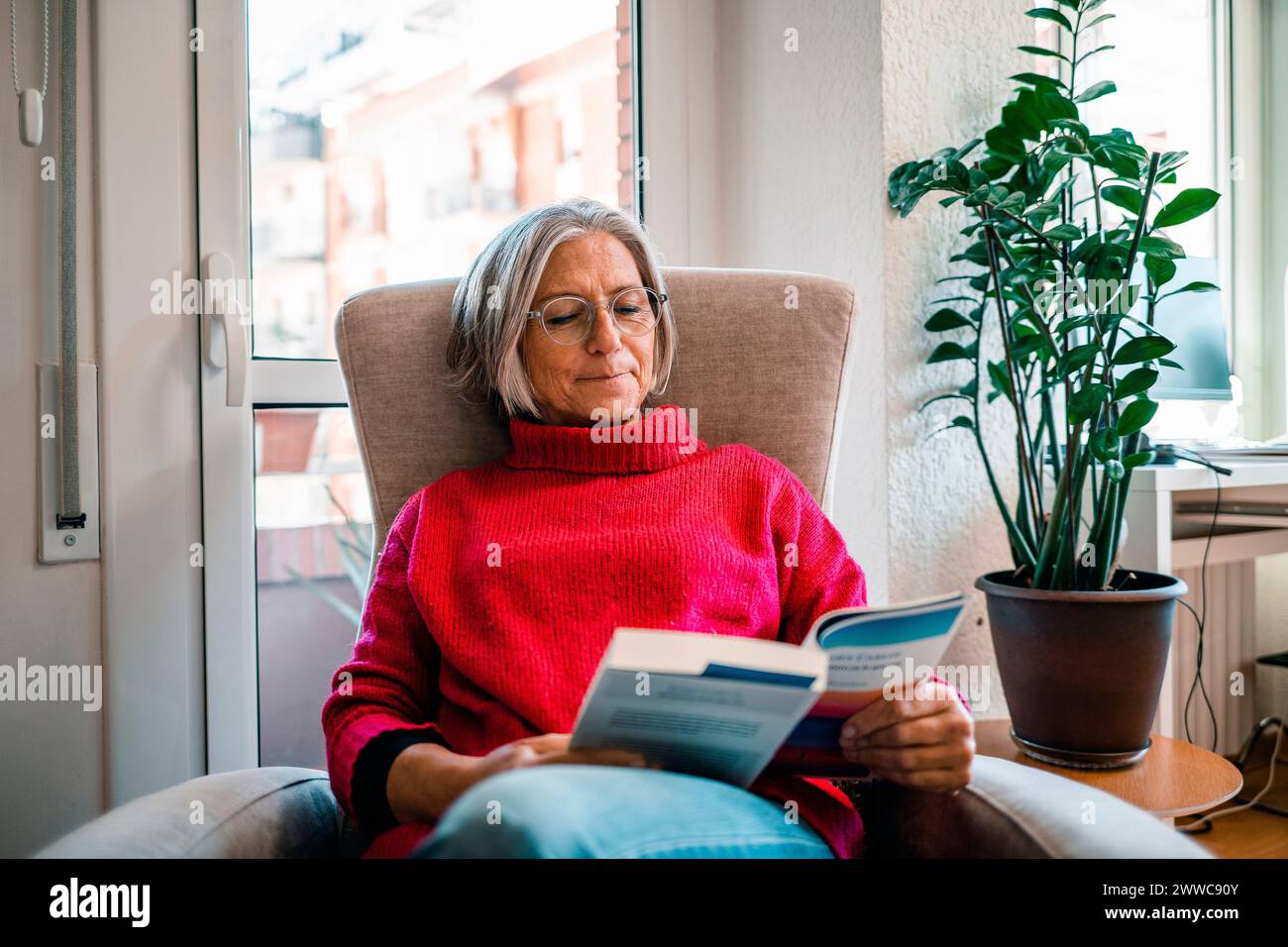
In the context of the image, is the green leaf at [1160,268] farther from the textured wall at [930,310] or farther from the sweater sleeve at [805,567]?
the sweater sleeve at [805,567]

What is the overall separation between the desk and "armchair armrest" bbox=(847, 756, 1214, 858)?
3.07 ft

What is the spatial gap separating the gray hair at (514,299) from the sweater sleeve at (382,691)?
0.54 ft

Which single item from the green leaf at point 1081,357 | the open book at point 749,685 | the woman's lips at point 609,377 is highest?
the green leaf at point 1081,357

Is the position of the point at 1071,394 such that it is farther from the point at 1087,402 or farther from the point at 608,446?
the point at 608,446

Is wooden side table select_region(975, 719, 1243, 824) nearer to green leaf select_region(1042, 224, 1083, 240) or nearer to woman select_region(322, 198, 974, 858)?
woman select_region(322, 198, 974, 858)

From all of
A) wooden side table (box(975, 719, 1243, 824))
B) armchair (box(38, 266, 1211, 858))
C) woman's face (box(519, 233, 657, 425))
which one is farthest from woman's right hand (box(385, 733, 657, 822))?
wooden side table (box(975, 719, 1243, 824))

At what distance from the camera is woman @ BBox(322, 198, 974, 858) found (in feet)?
2.43

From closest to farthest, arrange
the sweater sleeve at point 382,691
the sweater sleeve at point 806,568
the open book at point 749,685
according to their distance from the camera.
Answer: the open book at point 749,685
the sweater sleeve at point 382,691
the sweater sleeve at point 806,568

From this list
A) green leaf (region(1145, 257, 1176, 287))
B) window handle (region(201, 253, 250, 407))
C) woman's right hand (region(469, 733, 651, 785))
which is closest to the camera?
woman's right hand (region(469, 733, 651, 785))

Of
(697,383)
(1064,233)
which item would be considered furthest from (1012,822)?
(1064,233)

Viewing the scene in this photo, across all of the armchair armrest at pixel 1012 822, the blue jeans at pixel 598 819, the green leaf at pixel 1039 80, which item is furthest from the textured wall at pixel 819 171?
the blue jeans at pixel 598 819

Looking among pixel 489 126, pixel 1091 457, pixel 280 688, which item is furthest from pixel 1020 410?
pixel 280 688

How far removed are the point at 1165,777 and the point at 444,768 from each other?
3.58 feet

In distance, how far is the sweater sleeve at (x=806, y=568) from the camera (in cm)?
103
